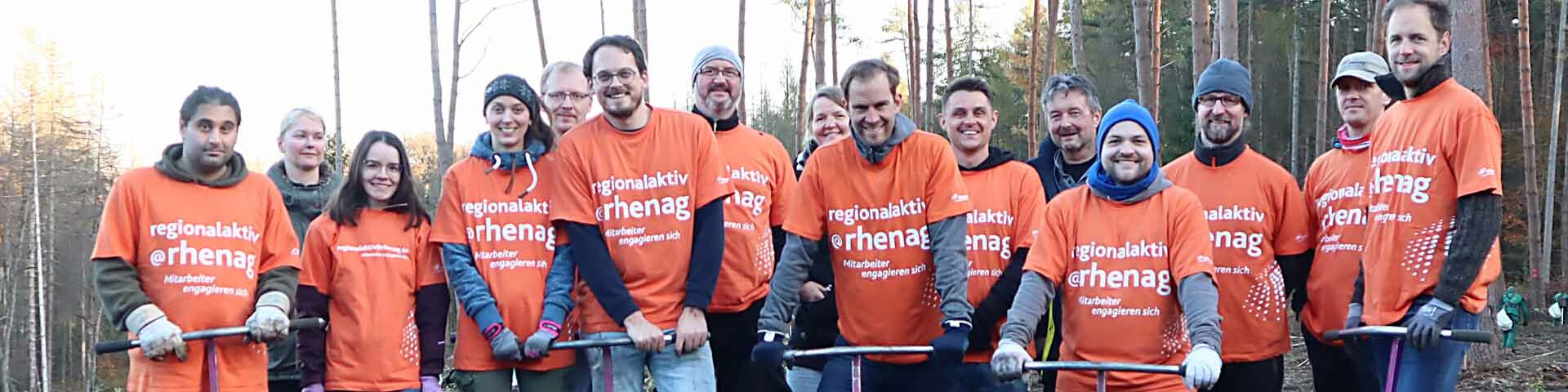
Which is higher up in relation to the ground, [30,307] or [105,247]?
[105,247]

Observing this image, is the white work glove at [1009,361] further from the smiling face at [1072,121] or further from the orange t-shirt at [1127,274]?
the smiling face at [1072,121]

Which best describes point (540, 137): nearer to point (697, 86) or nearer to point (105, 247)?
point (697, 86)

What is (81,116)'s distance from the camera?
142 ft

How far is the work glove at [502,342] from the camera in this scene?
5.21 meters

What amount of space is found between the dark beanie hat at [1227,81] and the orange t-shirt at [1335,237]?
450 mm

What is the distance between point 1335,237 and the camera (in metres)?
5.42

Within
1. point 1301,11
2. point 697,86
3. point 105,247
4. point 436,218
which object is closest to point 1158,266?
point 697,86

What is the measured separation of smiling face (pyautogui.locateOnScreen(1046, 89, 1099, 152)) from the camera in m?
6.07

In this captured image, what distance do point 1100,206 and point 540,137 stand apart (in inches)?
100

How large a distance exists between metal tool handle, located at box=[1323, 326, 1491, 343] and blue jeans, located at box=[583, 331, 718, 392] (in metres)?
2.49

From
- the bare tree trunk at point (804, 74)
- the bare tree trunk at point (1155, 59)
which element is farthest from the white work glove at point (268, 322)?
the bare tree trunk at point (804, 74)

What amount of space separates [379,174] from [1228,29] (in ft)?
24.0

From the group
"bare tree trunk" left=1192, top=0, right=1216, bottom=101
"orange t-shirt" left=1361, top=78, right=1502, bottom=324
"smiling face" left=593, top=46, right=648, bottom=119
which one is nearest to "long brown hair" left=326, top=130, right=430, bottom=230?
"smiling face" left=593, top=46, right=648, bottom=119

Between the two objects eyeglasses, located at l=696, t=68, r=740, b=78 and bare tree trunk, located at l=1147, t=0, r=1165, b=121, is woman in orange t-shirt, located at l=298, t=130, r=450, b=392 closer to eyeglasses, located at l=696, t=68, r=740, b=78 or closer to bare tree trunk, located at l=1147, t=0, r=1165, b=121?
eyeglasses, located at l=696, t=68, r=740, b=78
